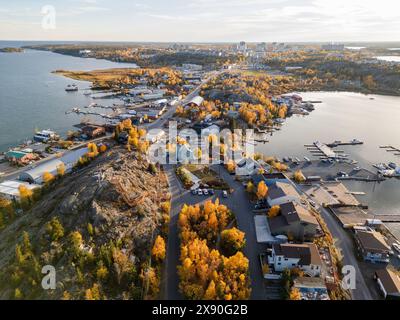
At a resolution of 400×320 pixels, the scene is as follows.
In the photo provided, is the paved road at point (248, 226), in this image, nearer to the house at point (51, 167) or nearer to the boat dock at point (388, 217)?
the boat dock at point (388, 217)

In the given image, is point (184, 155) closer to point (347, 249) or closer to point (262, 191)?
point (262, 191)

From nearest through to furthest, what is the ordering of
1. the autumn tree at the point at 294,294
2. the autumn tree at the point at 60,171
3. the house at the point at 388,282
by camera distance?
the autumn tree at the point at 294,294
the house at the point at 388,282
the autumn tree at the point at 60,171

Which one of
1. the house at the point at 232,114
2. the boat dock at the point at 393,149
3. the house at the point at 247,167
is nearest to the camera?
the house at the point at 247,167

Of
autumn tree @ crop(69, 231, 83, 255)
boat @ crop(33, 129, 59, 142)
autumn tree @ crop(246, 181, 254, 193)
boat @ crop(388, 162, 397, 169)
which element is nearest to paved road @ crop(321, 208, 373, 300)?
autumn tree @ crop(246, 181, 254, 193)


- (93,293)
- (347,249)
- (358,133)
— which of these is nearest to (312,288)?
(347,249)

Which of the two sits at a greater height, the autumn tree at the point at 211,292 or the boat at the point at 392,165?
the boat at the point at 392,165

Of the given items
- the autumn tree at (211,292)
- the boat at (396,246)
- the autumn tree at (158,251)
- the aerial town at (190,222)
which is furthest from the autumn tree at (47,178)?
the boat at (396,246)
